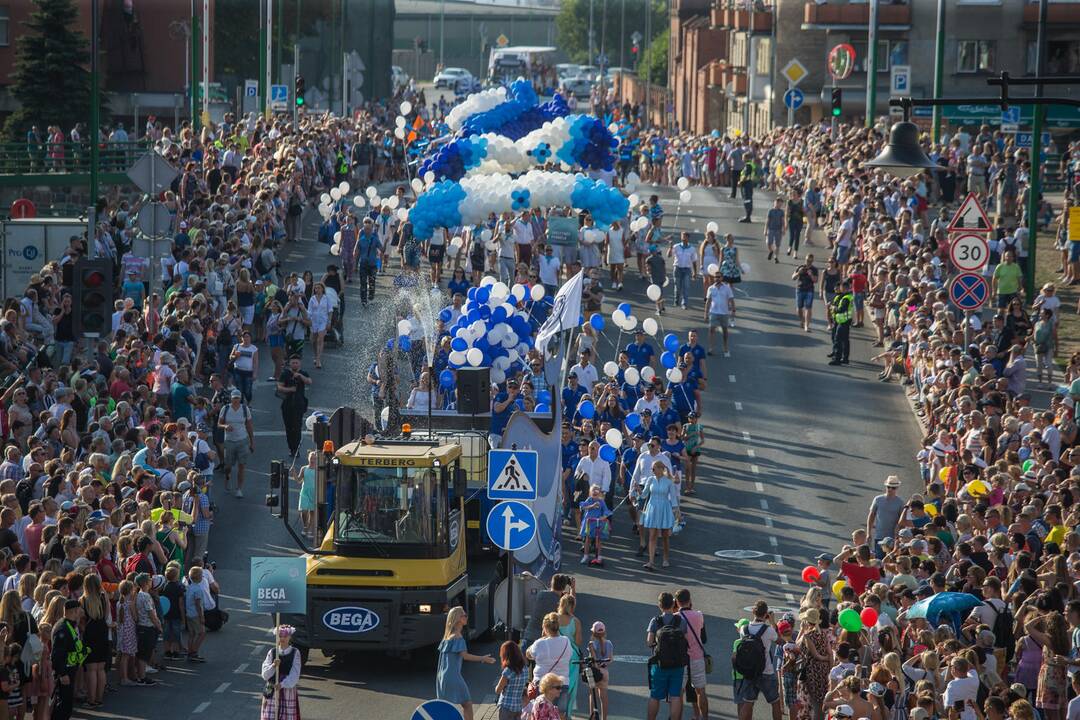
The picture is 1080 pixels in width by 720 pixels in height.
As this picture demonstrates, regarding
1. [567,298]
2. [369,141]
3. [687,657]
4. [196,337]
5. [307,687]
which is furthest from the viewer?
[369,141]

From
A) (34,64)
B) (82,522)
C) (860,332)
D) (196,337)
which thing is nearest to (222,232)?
(196,337)

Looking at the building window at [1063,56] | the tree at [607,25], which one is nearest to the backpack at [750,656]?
the building window at [1063,56]

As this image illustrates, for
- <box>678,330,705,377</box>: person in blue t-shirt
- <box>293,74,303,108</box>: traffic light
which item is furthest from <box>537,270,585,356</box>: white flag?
<box>293,74,303,108</box>: traffic light

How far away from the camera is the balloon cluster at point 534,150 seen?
129 ft

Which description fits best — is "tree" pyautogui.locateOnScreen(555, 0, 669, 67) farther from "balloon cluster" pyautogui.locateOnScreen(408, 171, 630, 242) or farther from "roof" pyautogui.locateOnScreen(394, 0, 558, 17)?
"balloon cluster" pyautogui.locateOnScreen(408, 171, 630, 242)

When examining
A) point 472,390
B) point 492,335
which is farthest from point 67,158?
point 472,390

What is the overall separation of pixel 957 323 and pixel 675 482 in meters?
8.87

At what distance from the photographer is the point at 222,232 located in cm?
3588

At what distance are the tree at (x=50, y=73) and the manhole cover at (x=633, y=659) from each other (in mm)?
46705

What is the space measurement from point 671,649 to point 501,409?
770 centimetres

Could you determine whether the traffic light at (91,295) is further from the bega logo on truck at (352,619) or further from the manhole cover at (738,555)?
the manhole cover at (738,555)

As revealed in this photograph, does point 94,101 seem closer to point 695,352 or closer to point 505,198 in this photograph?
point 505,198

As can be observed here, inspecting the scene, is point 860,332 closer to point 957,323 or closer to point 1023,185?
point 957,323

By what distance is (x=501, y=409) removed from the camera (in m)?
25.5
